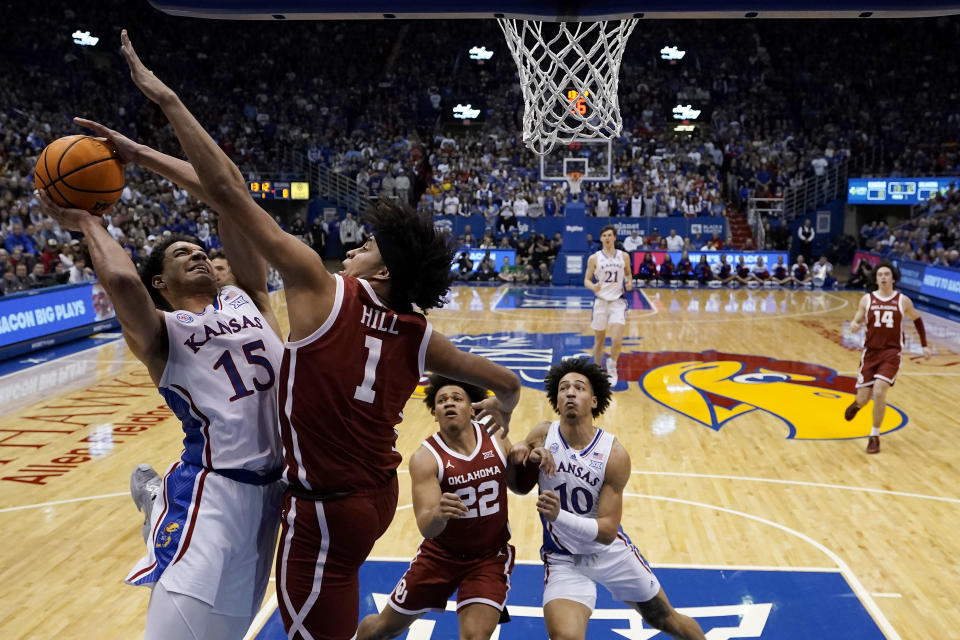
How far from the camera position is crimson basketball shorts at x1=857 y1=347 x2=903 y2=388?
307 inches

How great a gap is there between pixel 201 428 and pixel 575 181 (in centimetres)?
1955

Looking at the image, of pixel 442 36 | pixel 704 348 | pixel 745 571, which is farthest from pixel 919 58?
pixel 745 571

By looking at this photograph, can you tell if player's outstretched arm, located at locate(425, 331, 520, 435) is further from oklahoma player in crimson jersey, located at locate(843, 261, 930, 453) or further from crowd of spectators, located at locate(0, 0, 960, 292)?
crowd of spectators, located at locate(0, 0, 960, 292)

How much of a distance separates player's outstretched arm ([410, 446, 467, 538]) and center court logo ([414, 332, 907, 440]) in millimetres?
5442

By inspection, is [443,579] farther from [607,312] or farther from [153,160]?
[607,312]

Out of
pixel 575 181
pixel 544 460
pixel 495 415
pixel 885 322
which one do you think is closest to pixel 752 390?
pixel 885 322

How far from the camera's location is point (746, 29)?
31.5m

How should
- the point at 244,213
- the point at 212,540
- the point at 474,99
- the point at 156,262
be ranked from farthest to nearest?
1. the point at 474,99
2. the point at 156,262
3. the point at 212,540
4. the point at 244,213

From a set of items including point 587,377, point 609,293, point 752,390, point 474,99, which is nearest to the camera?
point 587,377

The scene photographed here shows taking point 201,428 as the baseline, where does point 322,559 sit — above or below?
below

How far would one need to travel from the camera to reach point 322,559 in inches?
99.6

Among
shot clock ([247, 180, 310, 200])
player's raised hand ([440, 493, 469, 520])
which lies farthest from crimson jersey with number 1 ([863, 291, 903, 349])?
shot clock ([247, 180, 310, 200])

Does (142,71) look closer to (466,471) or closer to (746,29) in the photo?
(466,471)

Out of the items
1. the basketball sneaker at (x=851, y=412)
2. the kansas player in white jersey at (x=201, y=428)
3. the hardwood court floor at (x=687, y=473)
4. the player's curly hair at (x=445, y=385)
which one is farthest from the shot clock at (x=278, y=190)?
the kansas player in white jersey at (x=201, y=428)
